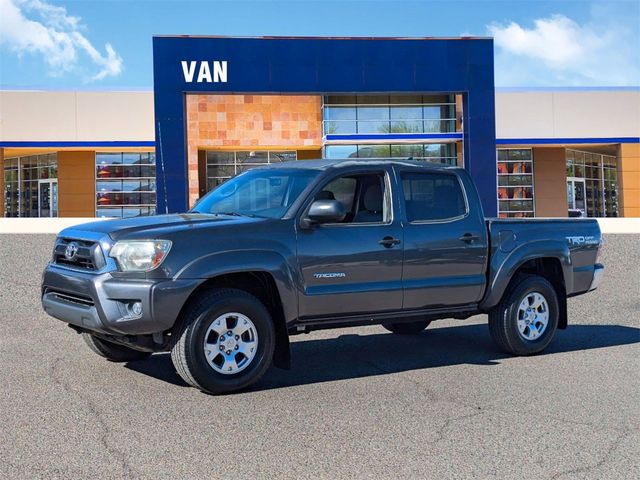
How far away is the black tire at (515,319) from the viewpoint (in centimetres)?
792

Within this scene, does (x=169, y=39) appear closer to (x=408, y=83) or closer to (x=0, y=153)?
(x=408, y=83)

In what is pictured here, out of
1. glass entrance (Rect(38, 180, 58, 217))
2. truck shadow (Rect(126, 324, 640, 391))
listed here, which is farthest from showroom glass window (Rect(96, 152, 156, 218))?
truck shadow (Rect(126, 324, 640, 391))

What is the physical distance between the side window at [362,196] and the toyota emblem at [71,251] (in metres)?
2.26

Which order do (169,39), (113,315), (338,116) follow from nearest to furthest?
(113,315), (169,39), (338,116)

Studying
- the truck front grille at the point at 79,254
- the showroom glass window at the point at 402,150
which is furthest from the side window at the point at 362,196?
the showroom glass window at the point at 402,150

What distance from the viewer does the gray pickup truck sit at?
607 centimetres

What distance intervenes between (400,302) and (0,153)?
113ft

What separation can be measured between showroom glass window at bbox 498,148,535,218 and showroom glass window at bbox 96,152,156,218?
1736 centimetres

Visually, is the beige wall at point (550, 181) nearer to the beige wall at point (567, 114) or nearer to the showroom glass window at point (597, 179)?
the showroom glass window at point (597, 179)

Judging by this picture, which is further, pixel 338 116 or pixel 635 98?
pixel 635 98

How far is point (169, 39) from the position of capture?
26.5m

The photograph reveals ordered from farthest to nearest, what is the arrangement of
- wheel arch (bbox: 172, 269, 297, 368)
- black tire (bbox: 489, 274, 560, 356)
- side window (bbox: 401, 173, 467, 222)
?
1. black tire (bbox: 489, 274, 560, 356)
2. side window (bbox: 401, 173, 467, 222)
3. wheel arch (bbox: 172, 269, 297, 368)

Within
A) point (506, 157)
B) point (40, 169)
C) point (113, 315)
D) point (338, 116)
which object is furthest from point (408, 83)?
point (113, 315)

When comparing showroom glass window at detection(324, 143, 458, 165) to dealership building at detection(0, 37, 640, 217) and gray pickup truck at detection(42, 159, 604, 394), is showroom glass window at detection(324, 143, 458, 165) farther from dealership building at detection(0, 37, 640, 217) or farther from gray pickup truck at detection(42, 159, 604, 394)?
gray pickup truck at detection(42, 159, 604, 394)
